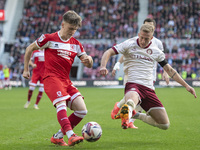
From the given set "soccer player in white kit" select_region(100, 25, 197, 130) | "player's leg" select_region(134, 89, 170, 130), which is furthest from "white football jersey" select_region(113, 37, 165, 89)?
"player's leg" select_region(134, 89, 170, 130)

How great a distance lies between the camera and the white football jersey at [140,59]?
249 inches

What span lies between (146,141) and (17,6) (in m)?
38.0

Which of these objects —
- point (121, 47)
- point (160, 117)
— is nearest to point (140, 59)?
point (121, 47)

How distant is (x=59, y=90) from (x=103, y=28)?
106ft

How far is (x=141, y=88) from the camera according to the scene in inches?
245

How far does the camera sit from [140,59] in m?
6.39

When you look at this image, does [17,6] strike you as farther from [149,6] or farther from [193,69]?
[193,69]

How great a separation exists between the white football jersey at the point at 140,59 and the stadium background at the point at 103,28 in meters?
24.9

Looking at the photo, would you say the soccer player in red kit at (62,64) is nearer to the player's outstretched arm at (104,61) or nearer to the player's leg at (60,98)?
the player's leg at (60,98)

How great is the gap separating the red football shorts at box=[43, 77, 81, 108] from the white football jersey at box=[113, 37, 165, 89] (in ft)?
3.80

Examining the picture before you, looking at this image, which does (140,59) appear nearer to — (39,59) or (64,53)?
(64,53)

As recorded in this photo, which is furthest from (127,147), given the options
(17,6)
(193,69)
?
(17,6)

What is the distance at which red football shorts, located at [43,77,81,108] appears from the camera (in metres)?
5.57

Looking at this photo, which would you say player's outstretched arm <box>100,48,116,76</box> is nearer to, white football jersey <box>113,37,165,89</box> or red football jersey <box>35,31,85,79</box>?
white football jersey <box>113,37,165,89</box>
